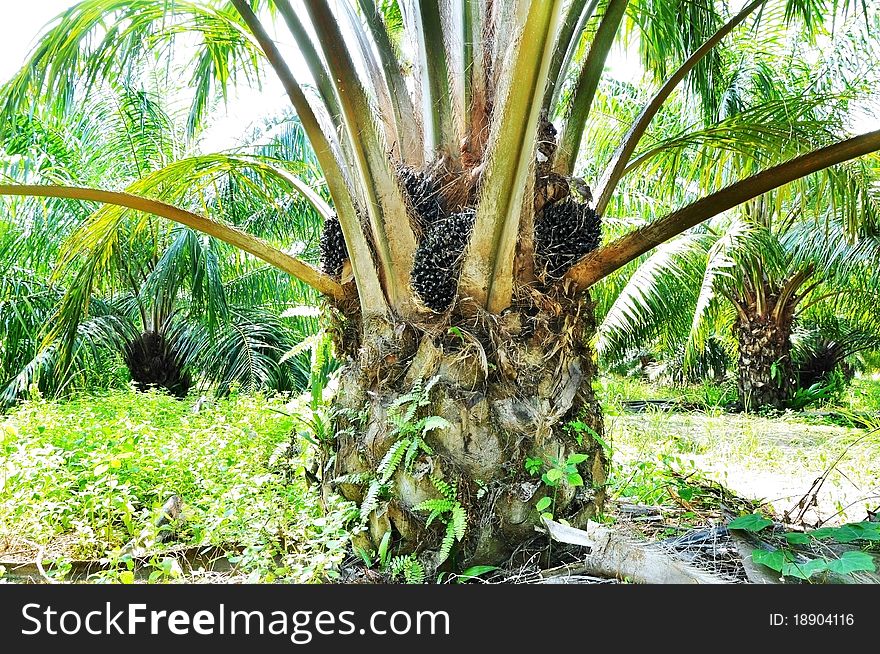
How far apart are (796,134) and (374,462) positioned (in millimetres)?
2472

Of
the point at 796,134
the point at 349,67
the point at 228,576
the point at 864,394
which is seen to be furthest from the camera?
→ the point at 864,394

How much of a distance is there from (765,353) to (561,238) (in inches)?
280

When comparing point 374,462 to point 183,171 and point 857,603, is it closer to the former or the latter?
point 857,603

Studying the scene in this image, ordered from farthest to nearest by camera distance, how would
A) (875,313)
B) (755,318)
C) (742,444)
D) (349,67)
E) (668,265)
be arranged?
(755,318) → (875,313) → (668,265) → (742,444) → (349,67)

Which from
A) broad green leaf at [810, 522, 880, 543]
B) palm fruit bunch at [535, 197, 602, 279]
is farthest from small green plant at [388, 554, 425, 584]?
broad green leaf at [810, 522, 880, 543]

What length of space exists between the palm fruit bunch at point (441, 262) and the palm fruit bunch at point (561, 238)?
306 millimetres

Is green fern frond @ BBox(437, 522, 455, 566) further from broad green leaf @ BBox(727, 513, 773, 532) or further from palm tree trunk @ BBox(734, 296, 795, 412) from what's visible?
palm tree trunk @ BBox(734, 296, 795, 412)

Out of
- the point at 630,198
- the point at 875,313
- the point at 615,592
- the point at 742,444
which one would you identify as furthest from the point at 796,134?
the point at 875,313

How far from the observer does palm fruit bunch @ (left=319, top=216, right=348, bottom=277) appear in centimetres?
254

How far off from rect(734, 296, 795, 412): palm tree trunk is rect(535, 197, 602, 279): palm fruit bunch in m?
6.90

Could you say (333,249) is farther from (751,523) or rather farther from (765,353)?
(765,353)

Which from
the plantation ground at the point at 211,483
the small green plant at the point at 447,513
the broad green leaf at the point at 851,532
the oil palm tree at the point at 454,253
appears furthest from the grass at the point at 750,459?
the small green plant at the point at 447,513

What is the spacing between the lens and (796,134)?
2941 mm

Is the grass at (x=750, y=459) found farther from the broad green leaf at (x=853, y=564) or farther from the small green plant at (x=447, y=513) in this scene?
the small green plant at (x=447, y=513)
